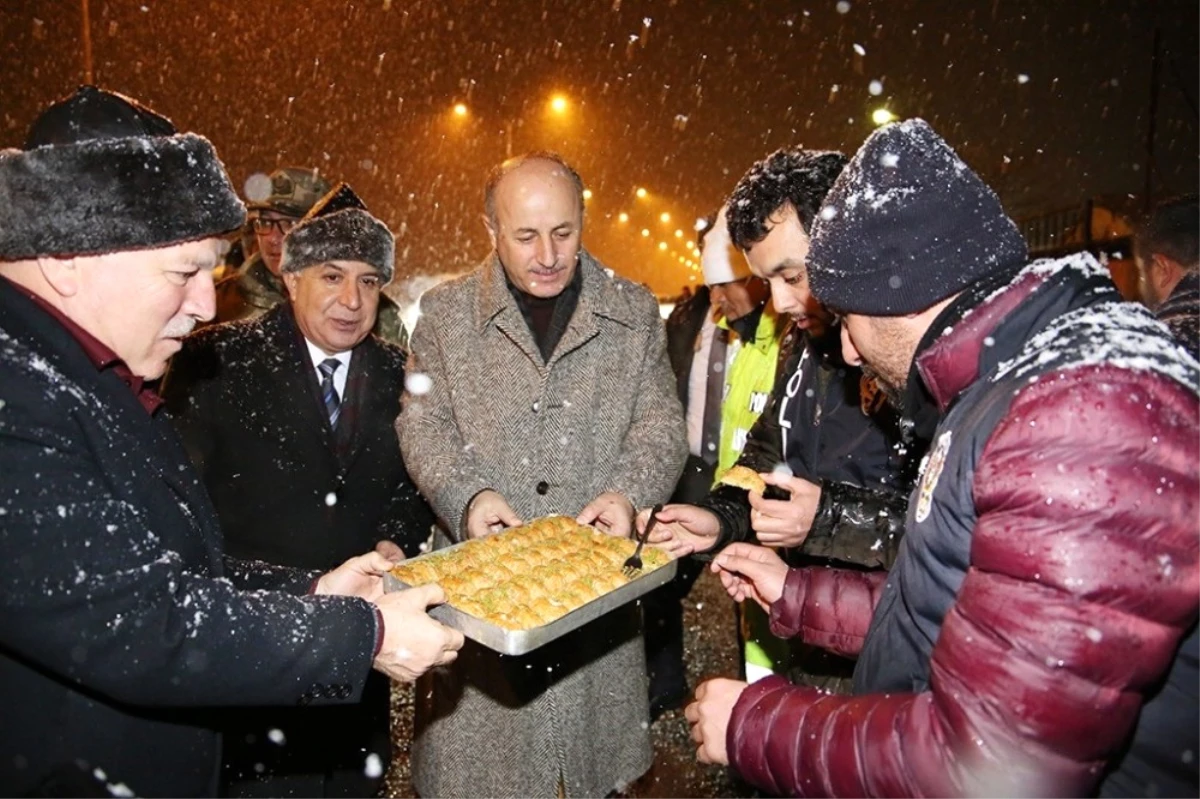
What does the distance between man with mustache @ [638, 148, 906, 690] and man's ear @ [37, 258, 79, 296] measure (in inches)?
82.0

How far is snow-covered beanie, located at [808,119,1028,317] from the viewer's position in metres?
1.55

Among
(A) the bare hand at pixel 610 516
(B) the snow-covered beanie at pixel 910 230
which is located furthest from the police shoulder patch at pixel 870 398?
(B) the snow-covered beanie at pixel 910 230

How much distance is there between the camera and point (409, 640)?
78.2 inches

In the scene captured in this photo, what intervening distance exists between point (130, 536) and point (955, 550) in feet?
5.51

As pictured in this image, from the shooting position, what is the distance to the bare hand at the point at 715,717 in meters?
1.68

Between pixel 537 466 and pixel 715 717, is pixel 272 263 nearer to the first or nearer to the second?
pixel 537 466

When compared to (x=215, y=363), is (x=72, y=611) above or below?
below

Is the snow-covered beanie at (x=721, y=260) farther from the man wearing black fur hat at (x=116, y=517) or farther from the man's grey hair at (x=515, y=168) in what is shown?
the man wearing black fur hat at (x=116, y=517)

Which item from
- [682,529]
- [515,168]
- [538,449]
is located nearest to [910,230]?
[682,529]

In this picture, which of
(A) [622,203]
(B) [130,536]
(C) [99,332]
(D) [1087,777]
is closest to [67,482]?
(B) [130,536]

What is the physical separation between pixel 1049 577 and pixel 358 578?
2.14m

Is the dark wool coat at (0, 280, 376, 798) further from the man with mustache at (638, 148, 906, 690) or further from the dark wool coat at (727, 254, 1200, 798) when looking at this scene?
the man with mustache at (638, 148, 906, 690)

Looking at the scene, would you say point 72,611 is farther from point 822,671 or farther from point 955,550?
point 822,671

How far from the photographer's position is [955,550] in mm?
1376
